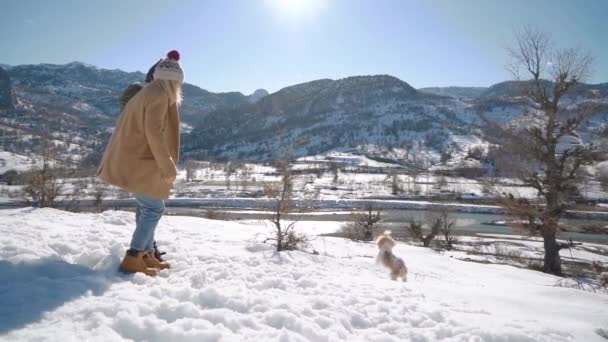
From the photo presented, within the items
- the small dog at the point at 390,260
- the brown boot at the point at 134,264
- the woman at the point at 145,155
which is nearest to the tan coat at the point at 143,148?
the woman at the point at 145,155

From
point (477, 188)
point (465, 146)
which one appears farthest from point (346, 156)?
point (477, 188)

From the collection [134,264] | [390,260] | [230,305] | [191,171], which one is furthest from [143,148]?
[191,171]

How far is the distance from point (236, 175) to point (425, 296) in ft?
392

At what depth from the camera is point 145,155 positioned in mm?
3047

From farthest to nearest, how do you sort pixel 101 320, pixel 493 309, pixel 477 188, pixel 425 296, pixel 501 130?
pixel 477 188 < pixel 501 130 < pixel 425 296 < pixel 493 309 < pixel 101 320

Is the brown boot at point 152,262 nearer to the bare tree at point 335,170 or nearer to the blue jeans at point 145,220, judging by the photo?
the blue jeans at point 145,220

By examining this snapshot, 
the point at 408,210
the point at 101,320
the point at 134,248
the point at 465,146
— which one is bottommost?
the point at 408,210

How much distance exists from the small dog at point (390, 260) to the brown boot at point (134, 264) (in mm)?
3619

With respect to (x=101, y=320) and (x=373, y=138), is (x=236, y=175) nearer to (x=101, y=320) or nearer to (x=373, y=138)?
(x=373, y=138)

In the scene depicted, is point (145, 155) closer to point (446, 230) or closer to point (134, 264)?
point (134, 264)

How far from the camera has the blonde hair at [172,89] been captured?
3.05m

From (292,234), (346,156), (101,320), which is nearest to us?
(101,320)

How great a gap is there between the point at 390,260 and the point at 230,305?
384 cm

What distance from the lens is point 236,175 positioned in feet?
393
